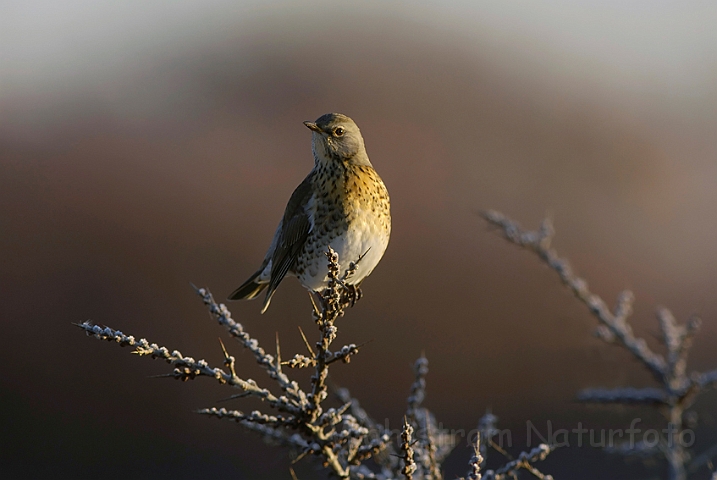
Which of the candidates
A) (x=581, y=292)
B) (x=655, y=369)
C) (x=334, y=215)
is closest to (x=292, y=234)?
(x=334, y=215)

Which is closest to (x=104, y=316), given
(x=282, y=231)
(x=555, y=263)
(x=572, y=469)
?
(x=572, y=469)

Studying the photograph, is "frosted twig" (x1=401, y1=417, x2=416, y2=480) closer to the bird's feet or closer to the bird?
the bird's feet

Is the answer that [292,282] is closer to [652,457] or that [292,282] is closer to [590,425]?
[590,425]

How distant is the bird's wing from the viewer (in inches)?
177

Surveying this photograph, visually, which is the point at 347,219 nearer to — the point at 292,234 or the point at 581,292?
the point at 292,234

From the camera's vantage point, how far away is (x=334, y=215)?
4371 millimetres

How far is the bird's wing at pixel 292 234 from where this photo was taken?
450 cm

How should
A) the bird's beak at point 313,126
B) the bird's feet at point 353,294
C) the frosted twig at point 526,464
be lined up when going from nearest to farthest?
the frosted twig at point 526,464 → the bird's feet at point 353,294 → the bird's beak at point 313,126

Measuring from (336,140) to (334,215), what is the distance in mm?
471

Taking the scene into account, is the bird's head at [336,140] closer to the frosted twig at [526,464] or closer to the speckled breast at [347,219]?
the speckled breast at [347,219]

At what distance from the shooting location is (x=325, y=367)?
245 cm

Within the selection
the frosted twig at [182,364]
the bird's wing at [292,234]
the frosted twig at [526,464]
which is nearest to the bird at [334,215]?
the bird's wing at [292,234]

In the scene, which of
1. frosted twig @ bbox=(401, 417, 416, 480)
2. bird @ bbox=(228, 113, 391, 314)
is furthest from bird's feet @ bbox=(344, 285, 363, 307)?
frosted twig @ bbox=(401, 417, 416, 480)

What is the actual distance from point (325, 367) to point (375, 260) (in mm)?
2015
